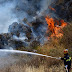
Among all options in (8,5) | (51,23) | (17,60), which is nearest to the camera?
(17,60)

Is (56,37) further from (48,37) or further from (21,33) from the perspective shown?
(21,33)

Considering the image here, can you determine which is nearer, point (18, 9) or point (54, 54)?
point (54, 54)

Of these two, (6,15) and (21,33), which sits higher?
(6,15)

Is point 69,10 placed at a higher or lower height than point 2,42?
higher

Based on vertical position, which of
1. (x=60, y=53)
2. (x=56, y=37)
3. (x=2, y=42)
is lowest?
(x=60, y=53)

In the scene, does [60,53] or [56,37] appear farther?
[56,37]

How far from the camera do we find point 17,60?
7.16 meters

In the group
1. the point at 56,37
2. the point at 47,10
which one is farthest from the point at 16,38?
the point at 47,10

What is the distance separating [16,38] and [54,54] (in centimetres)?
347

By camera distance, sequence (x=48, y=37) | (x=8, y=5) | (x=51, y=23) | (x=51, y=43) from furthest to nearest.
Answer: (x=8, y=5) → (x=51, y=23) → (x=48, y=37) → (x=51, y=43)

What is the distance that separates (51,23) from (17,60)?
575 cm

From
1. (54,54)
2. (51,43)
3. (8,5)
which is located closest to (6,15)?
(8,5)

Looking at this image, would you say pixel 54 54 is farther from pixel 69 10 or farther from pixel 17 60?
pixel 69 10

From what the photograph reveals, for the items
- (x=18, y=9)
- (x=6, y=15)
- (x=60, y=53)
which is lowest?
(x=60, y=53)
